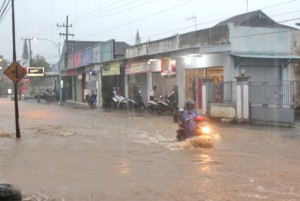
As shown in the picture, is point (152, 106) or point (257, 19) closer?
point (152, 106)

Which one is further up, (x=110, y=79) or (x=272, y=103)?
(x=110, y=79)

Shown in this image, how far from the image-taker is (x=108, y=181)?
9.19 meters

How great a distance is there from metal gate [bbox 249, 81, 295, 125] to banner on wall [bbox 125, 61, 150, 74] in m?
12.9

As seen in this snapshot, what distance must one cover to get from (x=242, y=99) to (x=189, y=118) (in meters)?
7.96

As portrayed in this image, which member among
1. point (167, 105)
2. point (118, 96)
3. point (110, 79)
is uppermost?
point (110, 79)

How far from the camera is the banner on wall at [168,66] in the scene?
29672mm

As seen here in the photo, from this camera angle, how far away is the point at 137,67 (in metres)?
34.4

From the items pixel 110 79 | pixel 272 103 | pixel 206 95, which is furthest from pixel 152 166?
pixel 110 79

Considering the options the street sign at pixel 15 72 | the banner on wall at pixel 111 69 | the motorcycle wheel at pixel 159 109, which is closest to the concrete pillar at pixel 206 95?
the motorcycle wheel at pixel 159 109

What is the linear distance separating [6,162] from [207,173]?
519 cm

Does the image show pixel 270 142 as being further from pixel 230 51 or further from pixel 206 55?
pixel 206 55

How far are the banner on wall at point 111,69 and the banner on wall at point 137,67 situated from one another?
1.32m

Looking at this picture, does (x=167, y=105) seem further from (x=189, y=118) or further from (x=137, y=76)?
(x=189, y=118)

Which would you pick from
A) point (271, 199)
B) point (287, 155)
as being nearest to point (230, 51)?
point (287, 155)
